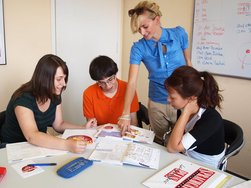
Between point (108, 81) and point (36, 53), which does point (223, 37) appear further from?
point (36, 53)

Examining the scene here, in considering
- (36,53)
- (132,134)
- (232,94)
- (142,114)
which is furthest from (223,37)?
(36,53)

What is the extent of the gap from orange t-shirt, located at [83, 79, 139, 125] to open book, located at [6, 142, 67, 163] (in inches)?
23.8

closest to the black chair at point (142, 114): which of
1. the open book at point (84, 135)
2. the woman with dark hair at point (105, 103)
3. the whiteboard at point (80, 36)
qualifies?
the woman with dark hair at point (105, 103)

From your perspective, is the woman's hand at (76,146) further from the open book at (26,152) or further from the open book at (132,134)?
the open book at (132,134)

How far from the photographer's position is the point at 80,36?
288cm

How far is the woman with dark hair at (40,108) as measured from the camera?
52.0 inches

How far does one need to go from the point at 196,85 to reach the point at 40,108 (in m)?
0.92

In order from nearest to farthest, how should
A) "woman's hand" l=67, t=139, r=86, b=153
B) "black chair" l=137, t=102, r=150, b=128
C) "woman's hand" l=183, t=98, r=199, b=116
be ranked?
1. "woman's hand" l=67, t=139, r=86, b=153
2. "woman's hand" l=183, t=98, r=199, b=116
3. "black chair" l=137, t=102, r=150, b=128

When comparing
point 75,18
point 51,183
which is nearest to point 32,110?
point 51,183

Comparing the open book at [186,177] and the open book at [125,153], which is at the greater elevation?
the open book at [125,153]

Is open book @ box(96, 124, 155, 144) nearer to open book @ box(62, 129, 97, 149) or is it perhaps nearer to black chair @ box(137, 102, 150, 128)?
open book @ box(62, 129, 97, 149)

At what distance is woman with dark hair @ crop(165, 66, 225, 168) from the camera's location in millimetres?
1285

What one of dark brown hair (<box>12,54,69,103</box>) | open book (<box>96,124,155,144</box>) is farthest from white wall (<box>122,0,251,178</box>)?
dark brown hair (<box>12,54,69,103</box>)

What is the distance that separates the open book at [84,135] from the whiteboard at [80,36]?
139cm
